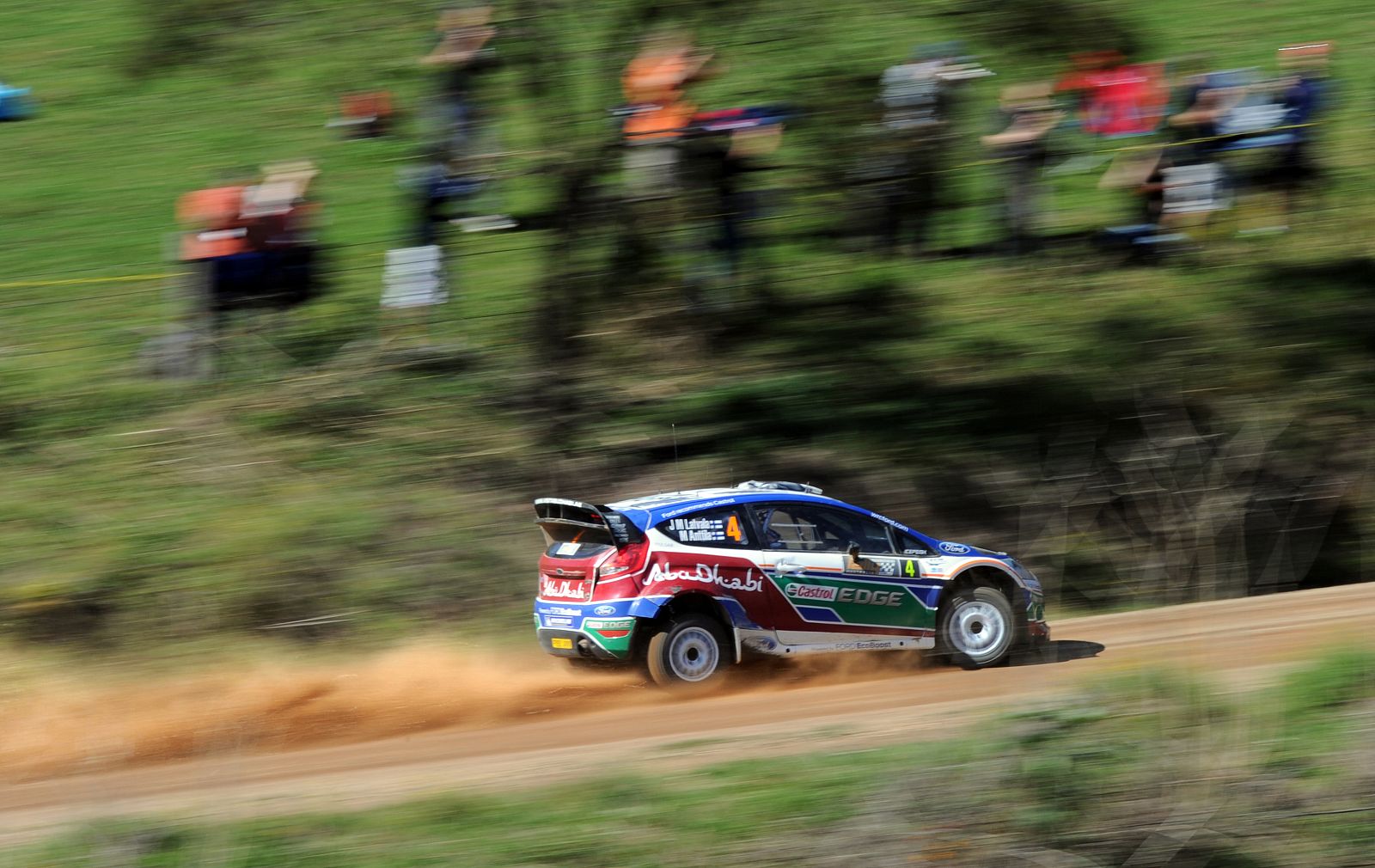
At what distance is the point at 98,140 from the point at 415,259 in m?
8.59

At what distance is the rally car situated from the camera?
9.66 meters

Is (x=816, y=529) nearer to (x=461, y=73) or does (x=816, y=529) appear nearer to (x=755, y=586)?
(x=755, y=586)

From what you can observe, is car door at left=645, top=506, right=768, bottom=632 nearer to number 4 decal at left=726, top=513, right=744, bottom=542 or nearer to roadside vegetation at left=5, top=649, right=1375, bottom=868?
number 4 decal at left=726, top=513, right=744, bottom=542

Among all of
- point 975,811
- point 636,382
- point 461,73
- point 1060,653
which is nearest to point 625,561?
point 1060,653

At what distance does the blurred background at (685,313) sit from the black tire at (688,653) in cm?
314

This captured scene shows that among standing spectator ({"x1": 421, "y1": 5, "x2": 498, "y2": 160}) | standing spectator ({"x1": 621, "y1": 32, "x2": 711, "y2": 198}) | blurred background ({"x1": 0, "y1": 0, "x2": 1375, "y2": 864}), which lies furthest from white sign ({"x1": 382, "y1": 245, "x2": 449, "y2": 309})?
standing spectator ({"x1": 621, "y1": 32, "x2": 711, "y2": 198})

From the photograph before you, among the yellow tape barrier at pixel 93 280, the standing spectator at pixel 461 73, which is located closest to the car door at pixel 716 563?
the standing spectator at pixel 461 73

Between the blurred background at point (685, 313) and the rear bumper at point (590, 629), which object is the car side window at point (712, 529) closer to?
the rear bumper at point (590, 629)

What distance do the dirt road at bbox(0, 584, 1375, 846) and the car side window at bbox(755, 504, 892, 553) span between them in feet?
3.11

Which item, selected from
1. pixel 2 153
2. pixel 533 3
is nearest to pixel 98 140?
pixel 2 153

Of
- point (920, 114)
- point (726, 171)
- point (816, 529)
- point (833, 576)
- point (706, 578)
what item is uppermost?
point (920, 114)

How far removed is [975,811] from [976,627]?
482 cm

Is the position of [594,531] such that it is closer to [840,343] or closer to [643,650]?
[643,650]

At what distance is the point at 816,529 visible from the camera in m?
10.3
